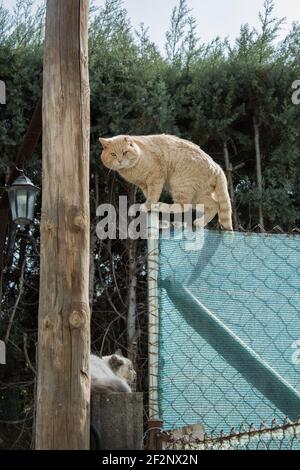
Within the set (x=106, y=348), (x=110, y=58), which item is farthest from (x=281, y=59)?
(x=106, y=348)

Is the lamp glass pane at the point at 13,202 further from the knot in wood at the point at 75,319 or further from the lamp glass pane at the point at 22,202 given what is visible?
the knot in wood at the point at 75,319

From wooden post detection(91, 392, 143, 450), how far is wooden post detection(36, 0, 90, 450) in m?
0.06

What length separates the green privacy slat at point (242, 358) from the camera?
112 inches

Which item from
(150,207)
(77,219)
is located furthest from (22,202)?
(77,219)

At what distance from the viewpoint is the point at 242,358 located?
2.86 metres

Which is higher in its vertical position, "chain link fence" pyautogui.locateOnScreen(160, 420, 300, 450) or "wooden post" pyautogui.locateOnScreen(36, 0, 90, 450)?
"wooden post" pyautogui.locateOnScreen(36, 0, 90, 450)

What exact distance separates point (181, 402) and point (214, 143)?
176 inches

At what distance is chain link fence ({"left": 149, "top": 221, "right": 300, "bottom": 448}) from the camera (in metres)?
2.77

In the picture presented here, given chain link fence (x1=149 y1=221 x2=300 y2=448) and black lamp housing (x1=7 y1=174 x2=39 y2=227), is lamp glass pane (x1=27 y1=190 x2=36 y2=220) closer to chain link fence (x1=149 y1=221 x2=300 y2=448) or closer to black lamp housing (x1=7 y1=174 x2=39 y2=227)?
black lamp housing (x1=7 y1=174 x2=39 y2=227)

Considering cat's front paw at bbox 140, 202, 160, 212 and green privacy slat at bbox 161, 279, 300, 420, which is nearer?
green privacy slat at bbox 161, 279, 300, 420

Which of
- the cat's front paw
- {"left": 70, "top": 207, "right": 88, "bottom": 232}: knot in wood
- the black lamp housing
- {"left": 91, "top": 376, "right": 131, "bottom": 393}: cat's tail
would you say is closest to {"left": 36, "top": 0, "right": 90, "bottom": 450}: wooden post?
{"left": 70, "top": 207, "right": 88, "bottom": 232}: knot in wood

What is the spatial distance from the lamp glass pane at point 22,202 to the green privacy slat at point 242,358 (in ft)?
5.88

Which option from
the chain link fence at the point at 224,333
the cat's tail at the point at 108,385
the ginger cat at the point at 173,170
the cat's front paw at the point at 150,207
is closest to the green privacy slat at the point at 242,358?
the chain link fence at the point at 224,333

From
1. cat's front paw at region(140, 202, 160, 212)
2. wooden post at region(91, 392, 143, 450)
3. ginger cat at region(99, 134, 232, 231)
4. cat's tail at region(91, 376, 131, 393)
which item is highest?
ginger cat at region(99, 134, 232, 231)
